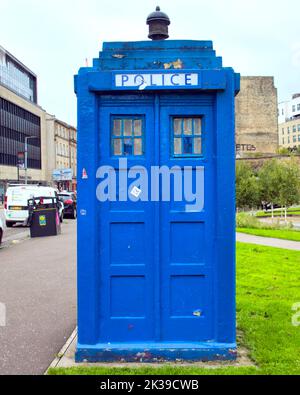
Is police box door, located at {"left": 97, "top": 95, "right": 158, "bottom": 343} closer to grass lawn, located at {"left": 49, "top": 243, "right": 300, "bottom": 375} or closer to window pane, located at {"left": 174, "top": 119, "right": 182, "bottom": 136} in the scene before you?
window pane, located at {"left": 174, "top": 119, "right": 182, "bottom": 136}

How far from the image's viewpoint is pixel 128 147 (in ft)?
15.2

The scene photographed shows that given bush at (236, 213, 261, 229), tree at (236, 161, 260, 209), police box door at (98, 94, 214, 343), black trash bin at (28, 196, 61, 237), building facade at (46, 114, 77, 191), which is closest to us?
police box door at (98, 94, 214, 343)

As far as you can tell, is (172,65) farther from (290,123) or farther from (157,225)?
(290,123)

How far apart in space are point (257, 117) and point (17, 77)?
128ft

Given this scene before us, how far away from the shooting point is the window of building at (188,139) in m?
4.62

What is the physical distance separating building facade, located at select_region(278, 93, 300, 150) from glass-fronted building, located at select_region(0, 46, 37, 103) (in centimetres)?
6343

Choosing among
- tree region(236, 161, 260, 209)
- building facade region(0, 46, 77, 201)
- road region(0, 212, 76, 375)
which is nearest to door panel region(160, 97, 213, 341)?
road region(0, 212, 76, 375)

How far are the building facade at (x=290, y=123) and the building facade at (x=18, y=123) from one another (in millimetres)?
62971

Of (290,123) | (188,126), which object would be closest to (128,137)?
(188,126)

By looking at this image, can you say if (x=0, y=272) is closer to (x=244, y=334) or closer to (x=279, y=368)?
(x=244, y=334)

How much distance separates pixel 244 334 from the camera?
5531 millimetres

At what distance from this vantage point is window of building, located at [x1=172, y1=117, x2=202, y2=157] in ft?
15.2

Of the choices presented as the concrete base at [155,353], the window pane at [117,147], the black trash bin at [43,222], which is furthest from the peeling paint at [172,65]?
the black trash bin at [43,222]

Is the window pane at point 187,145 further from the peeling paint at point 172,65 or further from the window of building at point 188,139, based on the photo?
the peeling paint at point 172,65
